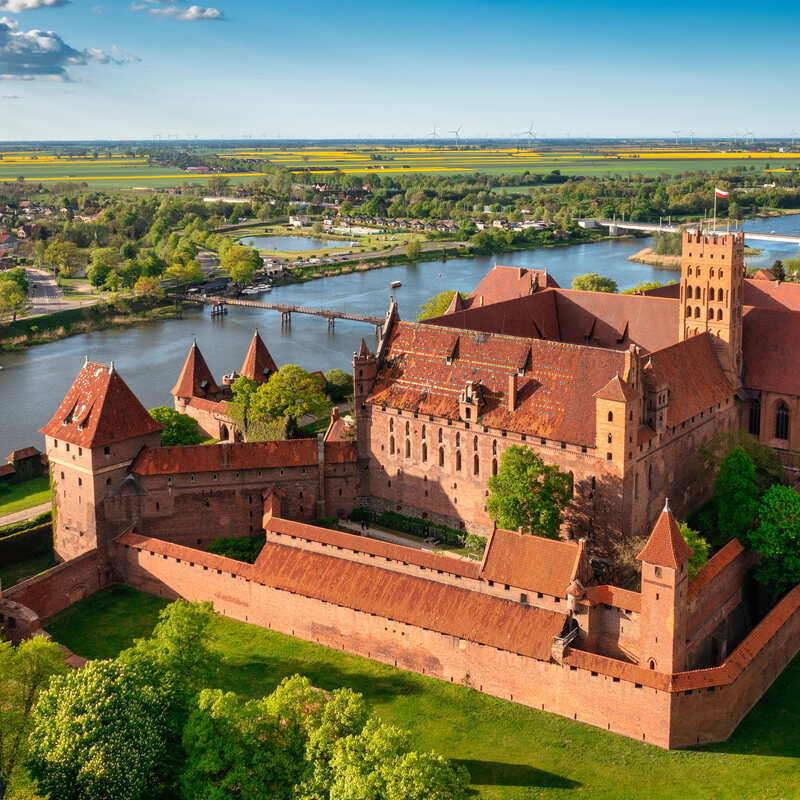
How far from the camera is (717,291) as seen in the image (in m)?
52.1

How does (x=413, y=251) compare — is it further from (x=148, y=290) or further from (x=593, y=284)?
(x=593, y=284)

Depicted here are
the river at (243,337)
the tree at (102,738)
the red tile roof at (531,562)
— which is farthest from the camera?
the river at (243,337)

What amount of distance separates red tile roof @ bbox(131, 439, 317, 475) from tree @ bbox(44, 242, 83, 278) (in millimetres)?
91559

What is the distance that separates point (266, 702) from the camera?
3188 cm

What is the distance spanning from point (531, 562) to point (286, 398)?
21.6m

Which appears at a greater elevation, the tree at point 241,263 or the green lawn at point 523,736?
the tree at point 241,263

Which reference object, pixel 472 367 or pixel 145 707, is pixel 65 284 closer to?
pixel 472 367

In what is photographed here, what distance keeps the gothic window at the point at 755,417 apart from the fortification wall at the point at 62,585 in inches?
1295

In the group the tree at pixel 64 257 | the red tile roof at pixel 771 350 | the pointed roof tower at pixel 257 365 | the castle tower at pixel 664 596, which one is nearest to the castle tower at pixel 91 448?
the pointed roof tower at pixel 257 365

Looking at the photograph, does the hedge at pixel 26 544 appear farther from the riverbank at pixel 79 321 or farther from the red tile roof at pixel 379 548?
the riverbank at pixel 79 321

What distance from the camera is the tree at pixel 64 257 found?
132 meters

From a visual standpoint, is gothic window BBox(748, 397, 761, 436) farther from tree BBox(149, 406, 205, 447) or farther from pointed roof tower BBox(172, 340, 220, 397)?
pointed roof tower BBox(172, 340, 220, 397)

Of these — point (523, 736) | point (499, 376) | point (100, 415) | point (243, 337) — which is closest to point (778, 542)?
point (499, 376)

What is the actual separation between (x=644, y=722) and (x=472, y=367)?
19635mm
